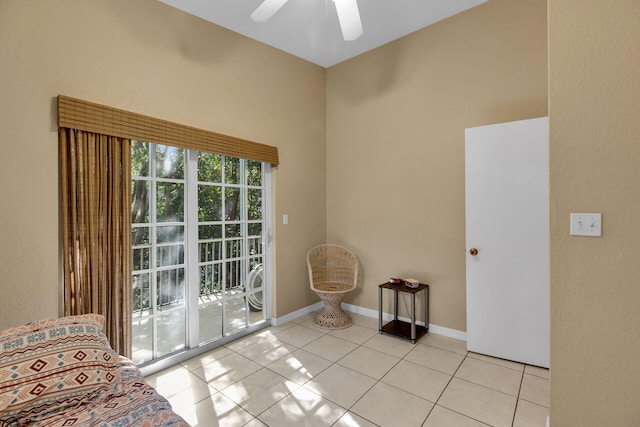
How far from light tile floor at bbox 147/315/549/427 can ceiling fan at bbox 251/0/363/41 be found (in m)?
2.50

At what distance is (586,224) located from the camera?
1.51 metres

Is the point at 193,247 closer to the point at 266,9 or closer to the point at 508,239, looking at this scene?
the point at 266,9

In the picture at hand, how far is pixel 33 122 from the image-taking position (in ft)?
6.33

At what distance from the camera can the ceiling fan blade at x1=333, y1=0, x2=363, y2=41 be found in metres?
1.85

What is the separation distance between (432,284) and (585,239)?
5.78ft

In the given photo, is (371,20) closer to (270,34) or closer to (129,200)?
(270,34)

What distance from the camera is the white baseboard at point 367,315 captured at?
302 cm

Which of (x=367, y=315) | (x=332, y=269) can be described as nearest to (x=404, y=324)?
(x=367, y=315)

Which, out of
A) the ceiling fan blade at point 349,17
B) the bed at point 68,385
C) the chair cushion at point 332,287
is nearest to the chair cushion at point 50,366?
the bed at point 68,385

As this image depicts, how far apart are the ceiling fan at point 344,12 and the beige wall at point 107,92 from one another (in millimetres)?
1020

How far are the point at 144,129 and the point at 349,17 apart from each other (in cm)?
170

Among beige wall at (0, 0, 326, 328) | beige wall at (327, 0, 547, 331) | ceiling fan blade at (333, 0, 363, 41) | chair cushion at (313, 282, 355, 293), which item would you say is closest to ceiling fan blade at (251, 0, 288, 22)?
ceiling fan blade at (333, 0, 363, 41)

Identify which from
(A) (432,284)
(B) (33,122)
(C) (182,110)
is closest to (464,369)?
(A) (432,284)

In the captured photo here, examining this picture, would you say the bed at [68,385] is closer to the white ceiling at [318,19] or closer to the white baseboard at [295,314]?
the white baseboard at [295,314]
